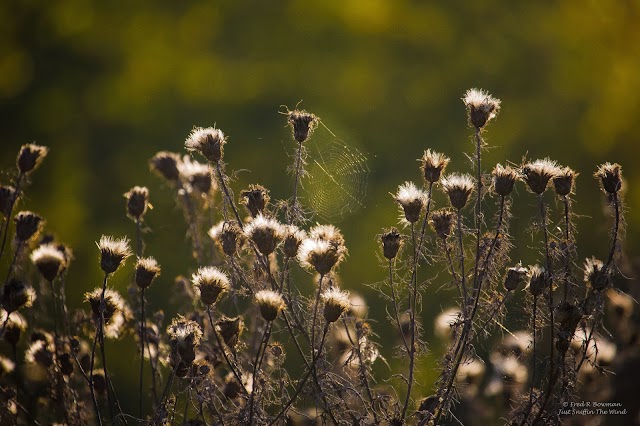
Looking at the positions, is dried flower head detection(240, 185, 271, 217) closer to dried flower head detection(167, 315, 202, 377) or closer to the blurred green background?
dried flower head detection(167, 315, 202, 377)

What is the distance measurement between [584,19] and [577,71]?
0.50 metres

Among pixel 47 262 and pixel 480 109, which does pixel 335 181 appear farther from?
pixel 47 262

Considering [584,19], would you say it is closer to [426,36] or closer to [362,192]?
[426,36]

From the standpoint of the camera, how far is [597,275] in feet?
5.97

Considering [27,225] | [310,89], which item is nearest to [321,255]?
[27,225]

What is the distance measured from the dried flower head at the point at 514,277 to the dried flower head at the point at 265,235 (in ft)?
2.00

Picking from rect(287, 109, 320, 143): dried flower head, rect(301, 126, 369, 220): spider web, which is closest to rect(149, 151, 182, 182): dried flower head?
rect(301, 126, 369, 220): spider web

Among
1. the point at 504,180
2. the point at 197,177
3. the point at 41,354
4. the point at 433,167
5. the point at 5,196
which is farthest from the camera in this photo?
the point at 197,177

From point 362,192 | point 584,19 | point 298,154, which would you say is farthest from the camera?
point 584,19

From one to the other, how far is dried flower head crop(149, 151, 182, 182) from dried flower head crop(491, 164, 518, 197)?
4.32 ft

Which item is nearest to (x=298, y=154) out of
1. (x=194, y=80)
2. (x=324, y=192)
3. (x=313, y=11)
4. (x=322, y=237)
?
(x=322, y=237)

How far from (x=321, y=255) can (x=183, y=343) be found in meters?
0.40

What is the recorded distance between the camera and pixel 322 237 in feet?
6.19

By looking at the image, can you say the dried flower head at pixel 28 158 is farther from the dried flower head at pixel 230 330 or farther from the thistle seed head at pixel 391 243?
the thistle seed head at pixel 391 243
